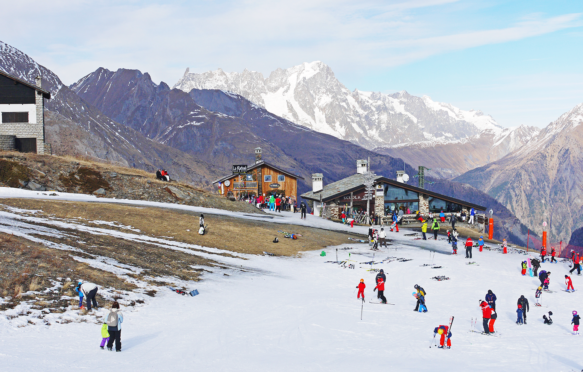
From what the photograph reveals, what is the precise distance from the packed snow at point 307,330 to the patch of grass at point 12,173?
40.5ft

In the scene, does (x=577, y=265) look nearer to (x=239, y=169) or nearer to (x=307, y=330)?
(x=307, y=330)

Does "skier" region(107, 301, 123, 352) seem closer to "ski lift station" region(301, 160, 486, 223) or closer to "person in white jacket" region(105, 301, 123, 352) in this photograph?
"person in white jacket" region(105, 301, 123, 352)

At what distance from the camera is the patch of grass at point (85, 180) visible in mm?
41500

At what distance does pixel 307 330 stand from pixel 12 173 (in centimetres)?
3150

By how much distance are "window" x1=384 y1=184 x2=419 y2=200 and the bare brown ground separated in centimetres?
1780

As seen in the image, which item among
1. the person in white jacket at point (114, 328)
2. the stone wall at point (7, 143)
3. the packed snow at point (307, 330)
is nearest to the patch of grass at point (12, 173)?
the stone wall at point (7, 143)

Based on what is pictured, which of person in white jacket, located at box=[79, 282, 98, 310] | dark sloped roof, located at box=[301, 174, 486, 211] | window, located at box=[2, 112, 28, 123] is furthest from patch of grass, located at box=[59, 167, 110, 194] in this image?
person in white jacket, located at box=[79, 282, 98, 310]

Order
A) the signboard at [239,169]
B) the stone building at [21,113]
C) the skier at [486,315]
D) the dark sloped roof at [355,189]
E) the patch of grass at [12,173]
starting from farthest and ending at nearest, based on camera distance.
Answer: the signboard at [239,169] < the dark sloped roof at [355,189] < the stone building at [21,113] < the patch of grass at [12,173] < the skier at [486,315]

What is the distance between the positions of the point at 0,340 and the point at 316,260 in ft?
65.3

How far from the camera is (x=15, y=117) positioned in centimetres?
4906

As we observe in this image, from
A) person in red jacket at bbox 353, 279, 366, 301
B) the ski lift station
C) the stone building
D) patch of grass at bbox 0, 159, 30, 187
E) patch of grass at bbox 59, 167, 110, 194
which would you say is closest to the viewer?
person in red jacket at bbox 353, 279, 366, 301

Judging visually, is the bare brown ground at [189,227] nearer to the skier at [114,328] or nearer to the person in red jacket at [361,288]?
the person in red jacket at [361,288]

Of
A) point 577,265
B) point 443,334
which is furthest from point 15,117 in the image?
point 577,265

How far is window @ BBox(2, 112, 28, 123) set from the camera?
48.9 m
